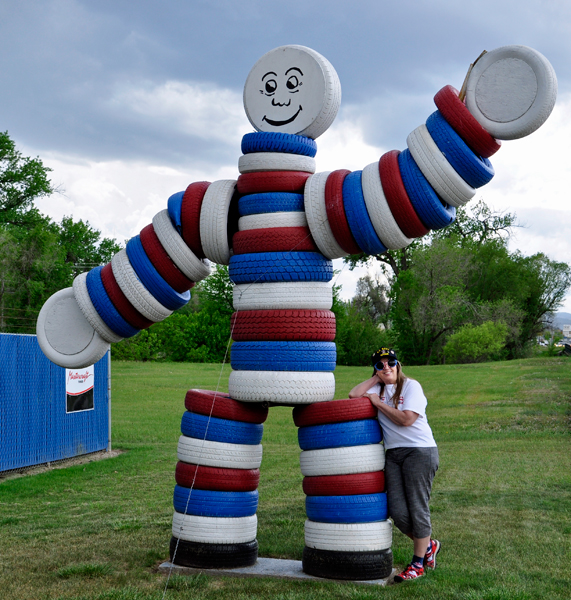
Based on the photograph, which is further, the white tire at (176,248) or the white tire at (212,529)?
the white tire at (176,248)

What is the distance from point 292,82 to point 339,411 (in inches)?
80.4

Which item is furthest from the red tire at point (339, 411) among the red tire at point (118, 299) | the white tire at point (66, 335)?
the white tire at point (66, 335)

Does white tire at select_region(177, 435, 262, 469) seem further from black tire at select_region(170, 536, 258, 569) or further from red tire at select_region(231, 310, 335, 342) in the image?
red tire at select_region(231, 310, 335, 342)

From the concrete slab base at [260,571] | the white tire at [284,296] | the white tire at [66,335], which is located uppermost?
the white tire at [284,296]

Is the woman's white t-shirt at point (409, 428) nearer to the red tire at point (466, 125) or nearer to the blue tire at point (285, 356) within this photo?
the blue tire at point (285, 356)

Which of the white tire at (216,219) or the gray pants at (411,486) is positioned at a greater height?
the white tire at (216,219)

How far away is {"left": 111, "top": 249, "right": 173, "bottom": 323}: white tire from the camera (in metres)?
4.32

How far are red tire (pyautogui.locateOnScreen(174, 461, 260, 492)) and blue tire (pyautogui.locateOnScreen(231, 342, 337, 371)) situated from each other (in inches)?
24.8

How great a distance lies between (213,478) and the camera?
408cm

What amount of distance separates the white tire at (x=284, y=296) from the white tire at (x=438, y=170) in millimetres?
896

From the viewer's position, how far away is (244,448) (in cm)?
417

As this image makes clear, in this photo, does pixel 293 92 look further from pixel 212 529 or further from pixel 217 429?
pixel 212 529

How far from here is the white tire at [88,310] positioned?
441cm

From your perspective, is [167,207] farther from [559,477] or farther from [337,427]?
[559,477]
